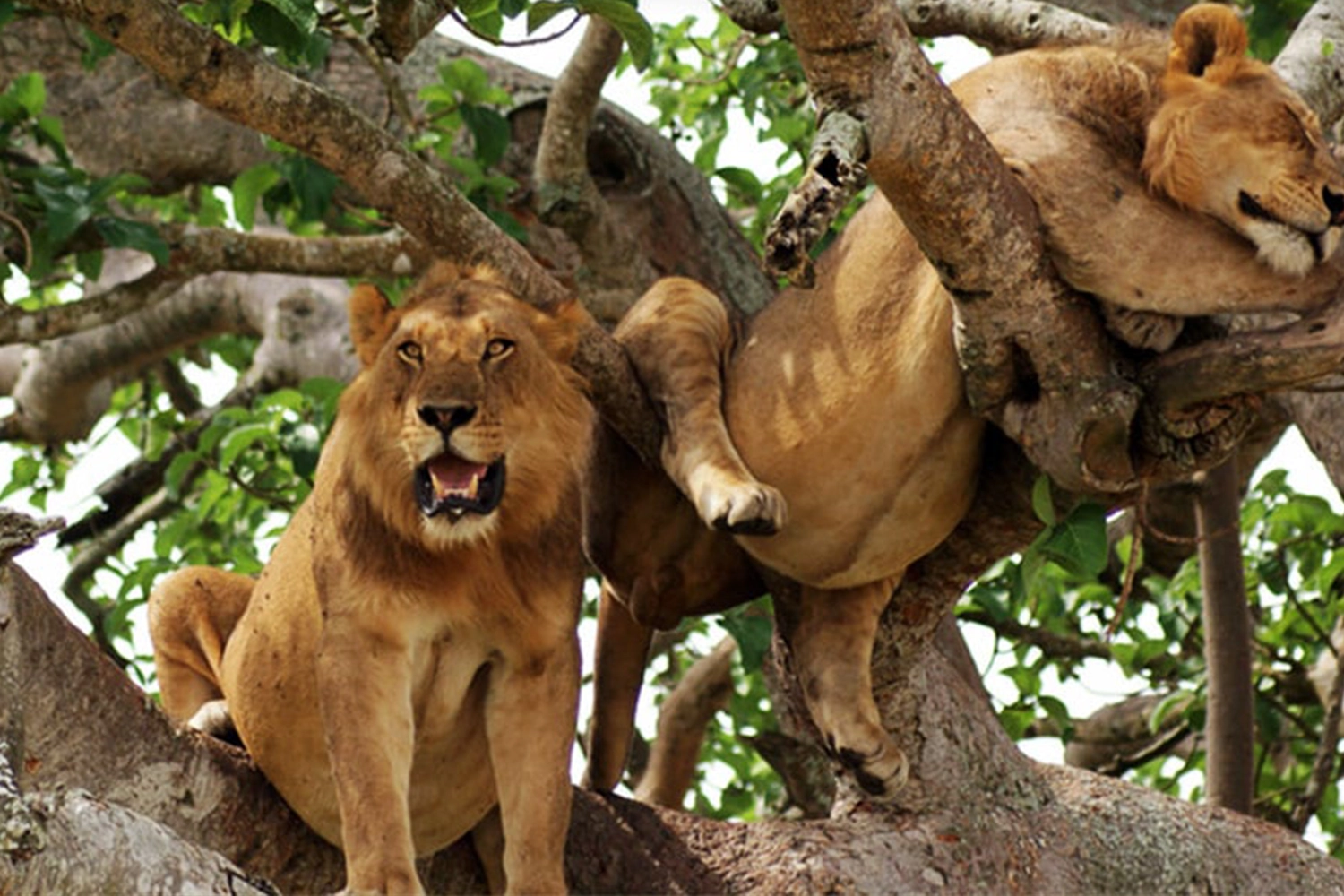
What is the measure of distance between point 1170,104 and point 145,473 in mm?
4426

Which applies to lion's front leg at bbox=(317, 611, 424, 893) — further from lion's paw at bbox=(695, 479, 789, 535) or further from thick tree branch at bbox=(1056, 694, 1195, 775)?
thick tree branch at bbox=(1056, 694, 1195, 775)

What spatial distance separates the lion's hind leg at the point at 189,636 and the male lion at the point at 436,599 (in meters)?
0.51

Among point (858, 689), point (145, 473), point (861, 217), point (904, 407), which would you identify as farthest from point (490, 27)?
point (145, 473)

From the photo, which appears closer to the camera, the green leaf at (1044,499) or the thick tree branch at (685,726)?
the green leaf at (1044,499)

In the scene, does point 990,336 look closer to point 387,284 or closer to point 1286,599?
point 387,284

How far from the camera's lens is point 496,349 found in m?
4.59

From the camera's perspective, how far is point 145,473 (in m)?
8.02

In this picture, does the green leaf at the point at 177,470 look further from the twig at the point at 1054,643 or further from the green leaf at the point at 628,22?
the green leaf at the point at 628,22

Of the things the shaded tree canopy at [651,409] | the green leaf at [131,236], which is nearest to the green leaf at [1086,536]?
the shaded tree canopy at [651,409]

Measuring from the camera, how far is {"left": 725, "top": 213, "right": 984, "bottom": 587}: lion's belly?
184 inches

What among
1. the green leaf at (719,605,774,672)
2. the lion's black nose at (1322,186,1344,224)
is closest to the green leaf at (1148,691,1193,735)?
the green leaf at (719,605,774,672)

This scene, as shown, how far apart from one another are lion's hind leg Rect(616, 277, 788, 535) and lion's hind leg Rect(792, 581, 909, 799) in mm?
392

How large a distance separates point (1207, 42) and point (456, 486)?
1.61 m

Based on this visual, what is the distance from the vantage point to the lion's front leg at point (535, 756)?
4.60 m
